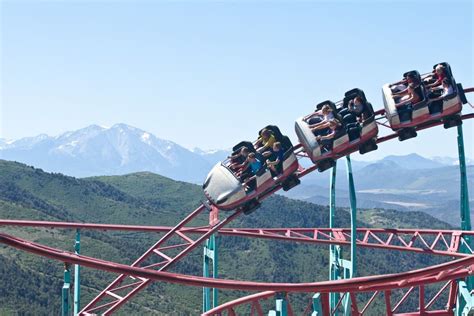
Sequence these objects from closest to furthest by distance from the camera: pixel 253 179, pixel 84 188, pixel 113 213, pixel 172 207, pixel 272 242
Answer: pixel 253 179, pixel 272 242, pixel 113 213, pixel 84 188, pixel 172 207

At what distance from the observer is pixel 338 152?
20.3 meters

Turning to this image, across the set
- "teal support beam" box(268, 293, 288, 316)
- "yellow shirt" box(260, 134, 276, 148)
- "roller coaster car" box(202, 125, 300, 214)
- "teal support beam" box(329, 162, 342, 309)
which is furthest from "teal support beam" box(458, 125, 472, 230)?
"teal support beam" box(268, 293, 288, 316)

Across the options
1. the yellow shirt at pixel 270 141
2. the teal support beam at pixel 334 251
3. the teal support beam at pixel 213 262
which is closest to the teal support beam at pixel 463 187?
the teal support beam at pixel 334 251

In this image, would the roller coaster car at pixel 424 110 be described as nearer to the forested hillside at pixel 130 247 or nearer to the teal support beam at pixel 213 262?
the teal support beam at pixel 213 262

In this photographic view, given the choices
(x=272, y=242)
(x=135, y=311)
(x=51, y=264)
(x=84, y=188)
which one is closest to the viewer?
(x=135, y=311)

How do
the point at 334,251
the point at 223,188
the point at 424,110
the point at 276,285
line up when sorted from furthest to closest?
1. the point at 334,251
2. the point at 424,110
3. the point at 223,188
4. the point at 276,285

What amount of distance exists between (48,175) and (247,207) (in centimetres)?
15838

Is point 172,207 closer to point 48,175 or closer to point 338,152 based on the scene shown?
point 48,175

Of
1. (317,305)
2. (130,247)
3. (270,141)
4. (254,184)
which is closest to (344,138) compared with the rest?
(270,141)

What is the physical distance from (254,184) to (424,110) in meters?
5.06

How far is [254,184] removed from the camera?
786 inches

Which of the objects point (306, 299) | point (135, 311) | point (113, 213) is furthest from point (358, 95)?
point (113, 213)

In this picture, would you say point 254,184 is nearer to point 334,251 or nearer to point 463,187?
point 334,251

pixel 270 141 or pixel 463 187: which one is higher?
pixel 270 141
